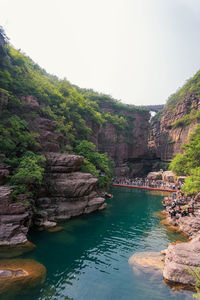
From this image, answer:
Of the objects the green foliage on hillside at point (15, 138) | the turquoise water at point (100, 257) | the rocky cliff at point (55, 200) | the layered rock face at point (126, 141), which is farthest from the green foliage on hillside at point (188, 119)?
the green foliage on hillside at point (15, 138)

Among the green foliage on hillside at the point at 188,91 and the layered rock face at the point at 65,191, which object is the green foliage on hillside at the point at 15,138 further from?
the green foliage on hillside at the point at 188,91

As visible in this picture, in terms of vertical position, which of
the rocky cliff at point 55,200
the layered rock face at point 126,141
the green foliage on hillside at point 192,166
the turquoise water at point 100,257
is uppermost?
the layered rock face at point 126,141

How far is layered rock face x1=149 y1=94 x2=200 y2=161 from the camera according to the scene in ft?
166

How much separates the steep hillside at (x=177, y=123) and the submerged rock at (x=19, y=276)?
152 feet

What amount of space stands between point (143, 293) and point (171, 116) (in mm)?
55856

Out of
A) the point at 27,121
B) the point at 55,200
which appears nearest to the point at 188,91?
the point at 27,121

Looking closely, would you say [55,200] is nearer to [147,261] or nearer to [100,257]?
[100,257]

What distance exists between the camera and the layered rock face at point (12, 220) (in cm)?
1164

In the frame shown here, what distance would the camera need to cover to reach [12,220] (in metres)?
12.5

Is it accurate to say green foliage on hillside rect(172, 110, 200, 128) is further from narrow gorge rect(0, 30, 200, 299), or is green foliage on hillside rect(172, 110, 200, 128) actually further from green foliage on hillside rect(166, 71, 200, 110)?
narrow gorge rect(0, 30, 200, 299)

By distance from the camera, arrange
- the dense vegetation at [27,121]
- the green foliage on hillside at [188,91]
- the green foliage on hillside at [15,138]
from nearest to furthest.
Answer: the dense vegetation at [27,121] → the green foliage on hillside at [15,138] → the green foliage on hillside at [188,91]

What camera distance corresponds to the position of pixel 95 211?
68.3 ft

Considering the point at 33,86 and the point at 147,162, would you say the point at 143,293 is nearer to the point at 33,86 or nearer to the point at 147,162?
the point at 33,86

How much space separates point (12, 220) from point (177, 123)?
1972 inches
